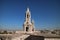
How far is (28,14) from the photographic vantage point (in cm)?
2889

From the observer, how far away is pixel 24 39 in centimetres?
2233

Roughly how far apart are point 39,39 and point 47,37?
2517mm

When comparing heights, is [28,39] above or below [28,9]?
below

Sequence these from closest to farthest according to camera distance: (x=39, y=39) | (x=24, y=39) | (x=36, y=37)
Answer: (x=39, y=39) → (x=36, y=37) → (x=24, y=39)

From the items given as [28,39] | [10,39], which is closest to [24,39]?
[28,39]

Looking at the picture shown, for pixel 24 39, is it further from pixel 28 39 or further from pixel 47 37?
pixel 47 37

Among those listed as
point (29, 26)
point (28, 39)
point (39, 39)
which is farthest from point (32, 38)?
point (29, 26)

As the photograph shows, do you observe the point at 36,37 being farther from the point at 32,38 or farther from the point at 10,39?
Result: the point at 10,39

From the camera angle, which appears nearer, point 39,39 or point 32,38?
point 39,39

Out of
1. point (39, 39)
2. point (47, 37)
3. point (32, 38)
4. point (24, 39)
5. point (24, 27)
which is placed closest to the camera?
point (47, 37)

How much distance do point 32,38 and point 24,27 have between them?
7669 millimetres

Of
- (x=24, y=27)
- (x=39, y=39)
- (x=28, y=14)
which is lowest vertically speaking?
(x=39, y=39)

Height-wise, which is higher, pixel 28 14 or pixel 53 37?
pixel 28 14

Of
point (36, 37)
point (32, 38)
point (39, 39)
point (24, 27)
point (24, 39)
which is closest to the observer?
point (39, 39)
